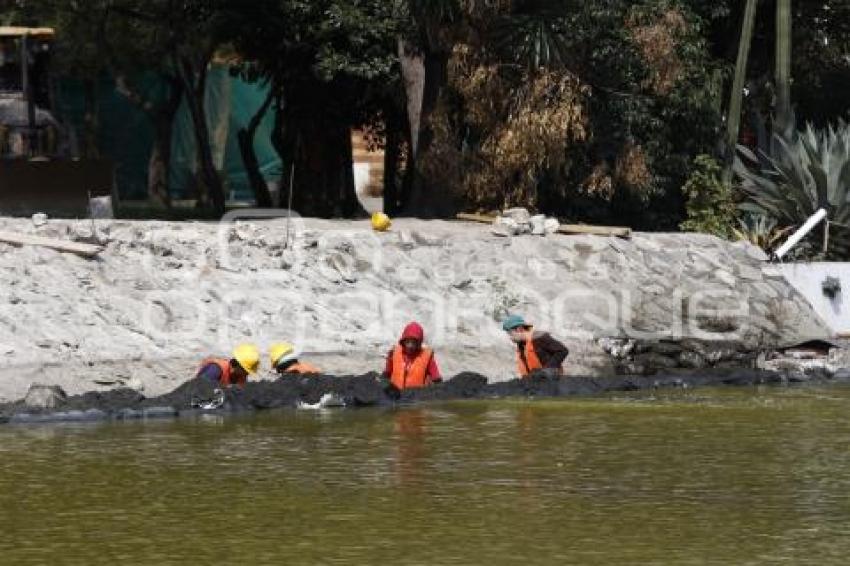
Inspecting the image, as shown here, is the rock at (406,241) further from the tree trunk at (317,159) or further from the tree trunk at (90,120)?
the tree trunk at (90,120)

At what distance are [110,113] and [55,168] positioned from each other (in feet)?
89.7

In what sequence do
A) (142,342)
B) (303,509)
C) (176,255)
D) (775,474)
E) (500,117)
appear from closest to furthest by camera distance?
(303,509)
(775,474)
(142,342)
(176,255)
(500,117)

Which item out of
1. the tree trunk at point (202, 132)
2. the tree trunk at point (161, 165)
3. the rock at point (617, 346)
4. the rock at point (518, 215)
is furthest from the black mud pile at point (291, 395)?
the tree trunk at point (161, 165)

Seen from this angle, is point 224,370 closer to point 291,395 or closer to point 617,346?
point 291,395

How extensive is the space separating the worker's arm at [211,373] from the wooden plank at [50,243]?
3.68 metres

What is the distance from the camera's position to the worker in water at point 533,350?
23172mm

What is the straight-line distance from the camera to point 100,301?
77.5ft

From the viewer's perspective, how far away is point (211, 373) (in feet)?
70.0

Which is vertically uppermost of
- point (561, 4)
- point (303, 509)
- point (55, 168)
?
point (561, 4)

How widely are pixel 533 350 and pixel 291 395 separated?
138 inches

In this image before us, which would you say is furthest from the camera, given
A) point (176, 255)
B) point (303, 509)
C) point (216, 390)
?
point (176, 255)

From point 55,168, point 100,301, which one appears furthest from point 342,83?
point 100,301

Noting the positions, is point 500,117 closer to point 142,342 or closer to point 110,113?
point 142,342

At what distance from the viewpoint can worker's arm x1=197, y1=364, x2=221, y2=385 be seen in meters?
21.2
